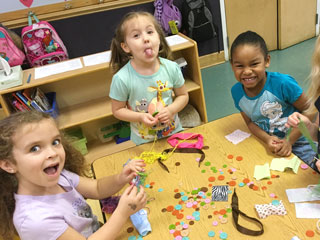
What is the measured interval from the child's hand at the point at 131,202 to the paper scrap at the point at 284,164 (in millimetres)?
545

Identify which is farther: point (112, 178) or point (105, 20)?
point (105, 20)

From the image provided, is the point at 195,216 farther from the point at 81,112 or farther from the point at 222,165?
the point at 81,112

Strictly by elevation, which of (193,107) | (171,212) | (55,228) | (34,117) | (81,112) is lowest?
(193,107)

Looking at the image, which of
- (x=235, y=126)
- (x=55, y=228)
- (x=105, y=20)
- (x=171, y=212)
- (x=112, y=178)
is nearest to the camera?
(x=55, y=228)

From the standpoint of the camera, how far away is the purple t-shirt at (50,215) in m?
1.00

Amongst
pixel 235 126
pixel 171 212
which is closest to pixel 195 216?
pixel 171 212

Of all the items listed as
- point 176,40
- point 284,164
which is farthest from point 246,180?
point 176,40

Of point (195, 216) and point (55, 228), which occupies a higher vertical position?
point (55, 228)

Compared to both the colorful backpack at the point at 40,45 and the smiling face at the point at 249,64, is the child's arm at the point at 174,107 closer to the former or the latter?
the smiling face at the point at 249,64

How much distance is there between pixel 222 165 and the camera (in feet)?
4.33

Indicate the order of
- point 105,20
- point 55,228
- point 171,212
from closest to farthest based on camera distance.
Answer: point 55,228, point 171,212, point 105,20

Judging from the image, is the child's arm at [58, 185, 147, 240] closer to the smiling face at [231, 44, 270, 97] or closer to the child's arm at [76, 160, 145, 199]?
the child's arm at [76, 160, 145, 199]

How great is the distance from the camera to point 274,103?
1.48 metres

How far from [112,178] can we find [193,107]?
1797 millimetres
